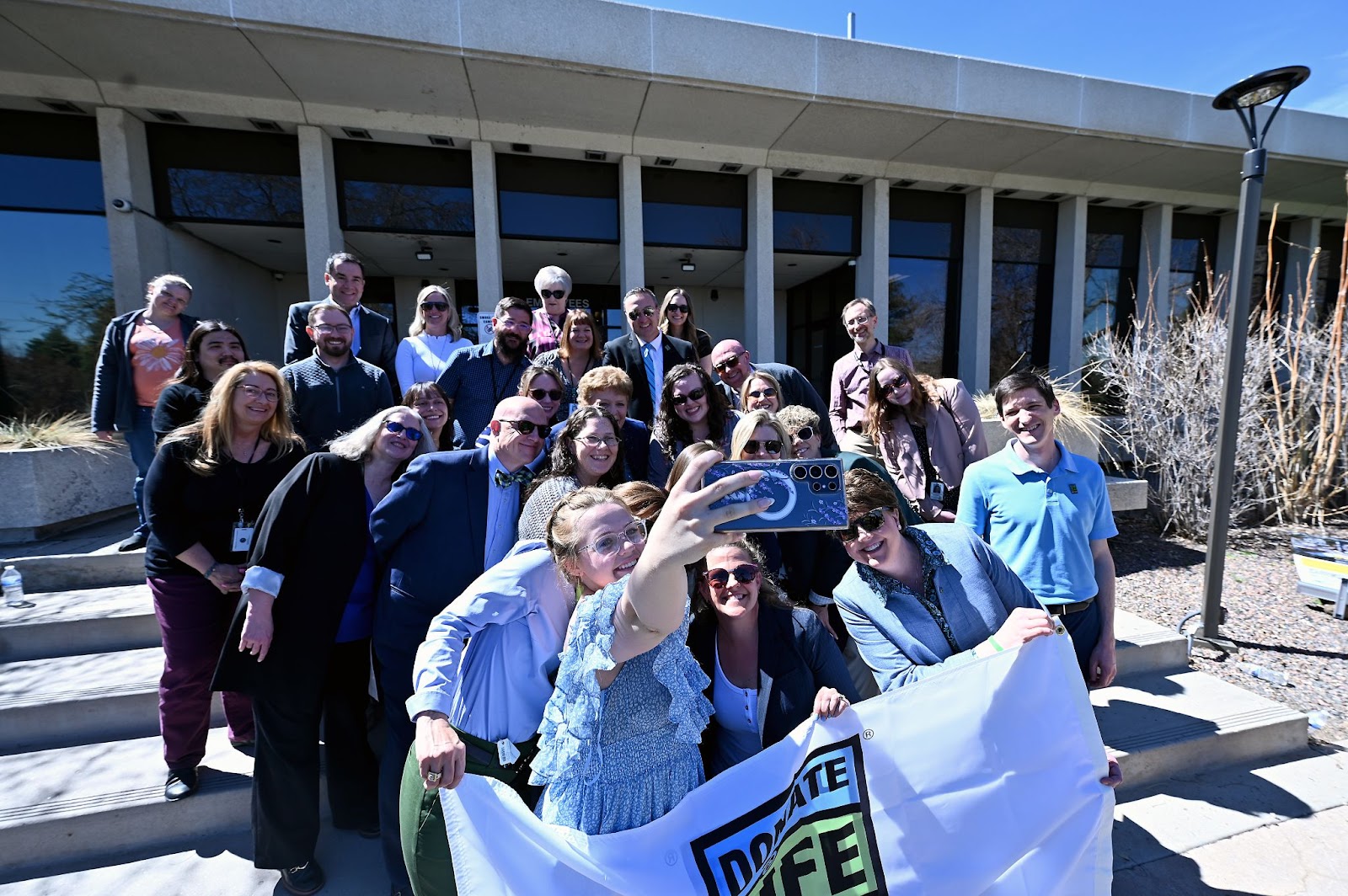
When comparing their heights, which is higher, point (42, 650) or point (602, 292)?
point (602, 292)

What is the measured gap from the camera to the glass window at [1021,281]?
11273 millimetres

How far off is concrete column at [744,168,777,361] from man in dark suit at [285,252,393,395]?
6357 mm

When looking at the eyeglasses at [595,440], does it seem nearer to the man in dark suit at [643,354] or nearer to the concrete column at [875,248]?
the man in dark suit at [643,354]

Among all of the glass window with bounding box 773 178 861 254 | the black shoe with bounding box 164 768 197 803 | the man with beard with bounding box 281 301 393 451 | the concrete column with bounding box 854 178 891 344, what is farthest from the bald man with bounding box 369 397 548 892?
the concrete column with bounding box 854 178 891 344

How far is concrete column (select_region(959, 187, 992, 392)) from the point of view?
10742 mm

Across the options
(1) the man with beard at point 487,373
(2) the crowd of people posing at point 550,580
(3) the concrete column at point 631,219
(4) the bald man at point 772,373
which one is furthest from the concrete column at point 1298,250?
(1) the man with beard at point 487,373

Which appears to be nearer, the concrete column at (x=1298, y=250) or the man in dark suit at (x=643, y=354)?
the man in dark suit at (x=643, y=354)

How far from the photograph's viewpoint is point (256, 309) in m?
10.7

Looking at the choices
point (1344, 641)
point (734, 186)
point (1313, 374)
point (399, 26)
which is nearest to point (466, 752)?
point (1344, 641)

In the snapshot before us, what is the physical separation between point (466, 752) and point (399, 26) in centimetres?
779

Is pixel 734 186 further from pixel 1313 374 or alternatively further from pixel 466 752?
pixel 466 752

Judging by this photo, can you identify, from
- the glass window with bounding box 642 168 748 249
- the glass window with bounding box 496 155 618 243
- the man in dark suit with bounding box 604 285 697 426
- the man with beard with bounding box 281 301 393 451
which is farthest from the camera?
the glass window with bounding box 642 168 748 249

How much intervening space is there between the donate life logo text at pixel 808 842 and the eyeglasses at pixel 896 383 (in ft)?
7.48

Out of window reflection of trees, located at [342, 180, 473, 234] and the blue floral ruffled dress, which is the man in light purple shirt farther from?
window reflection of trees, located at [342, 180, 473, 234]
